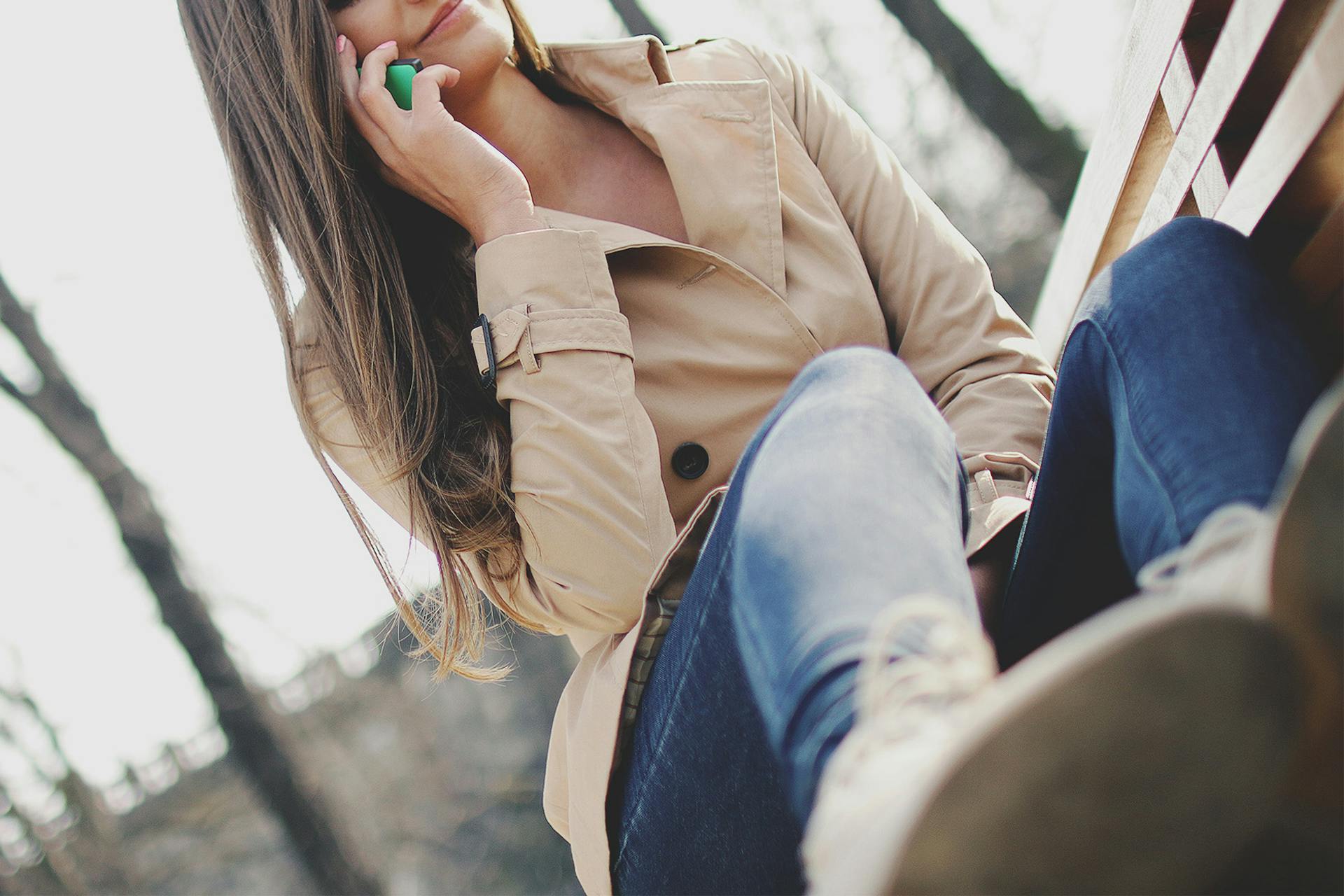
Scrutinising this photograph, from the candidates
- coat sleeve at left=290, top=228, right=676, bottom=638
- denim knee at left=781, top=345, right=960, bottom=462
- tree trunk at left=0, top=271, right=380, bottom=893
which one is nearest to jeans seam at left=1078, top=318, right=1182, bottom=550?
denim knee at left=781, top=345, right=960, bottom=462

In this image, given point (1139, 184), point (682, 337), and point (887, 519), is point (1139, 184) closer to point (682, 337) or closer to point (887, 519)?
point (682, 337)

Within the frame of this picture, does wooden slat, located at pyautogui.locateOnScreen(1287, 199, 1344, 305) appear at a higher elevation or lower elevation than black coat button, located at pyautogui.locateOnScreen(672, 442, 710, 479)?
higher

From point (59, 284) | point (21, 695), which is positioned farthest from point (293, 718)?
point (59, 284)

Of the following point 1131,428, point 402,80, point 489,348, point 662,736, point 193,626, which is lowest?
point 193,626

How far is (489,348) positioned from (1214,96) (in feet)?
3.31

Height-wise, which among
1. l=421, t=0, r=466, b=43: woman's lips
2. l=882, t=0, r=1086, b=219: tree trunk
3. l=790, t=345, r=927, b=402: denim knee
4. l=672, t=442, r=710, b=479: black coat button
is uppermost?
l=421, t=0, r=466, b=43: woman's lips

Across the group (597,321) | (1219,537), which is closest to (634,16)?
(597,321)

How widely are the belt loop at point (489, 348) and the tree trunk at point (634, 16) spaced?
376 cm

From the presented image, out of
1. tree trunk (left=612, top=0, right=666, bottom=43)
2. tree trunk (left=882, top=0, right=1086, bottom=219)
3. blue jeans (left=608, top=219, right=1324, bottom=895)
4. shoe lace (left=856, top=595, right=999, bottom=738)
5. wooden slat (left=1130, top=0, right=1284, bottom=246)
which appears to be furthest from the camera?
tree trunk (left=612, top=0, right=666, bottom=43)

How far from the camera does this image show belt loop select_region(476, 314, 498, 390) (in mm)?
1649

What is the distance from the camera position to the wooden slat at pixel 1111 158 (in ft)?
5.10

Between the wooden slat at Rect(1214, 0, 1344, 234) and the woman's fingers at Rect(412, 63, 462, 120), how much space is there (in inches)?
47.1

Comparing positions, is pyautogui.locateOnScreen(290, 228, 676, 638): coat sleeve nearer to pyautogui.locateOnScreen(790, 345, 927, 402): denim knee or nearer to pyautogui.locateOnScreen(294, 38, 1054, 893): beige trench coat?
pyautogui.locateOnScreen(294, 38, 1054, 893): beige trench coat

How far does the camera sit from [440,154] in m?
1.82
